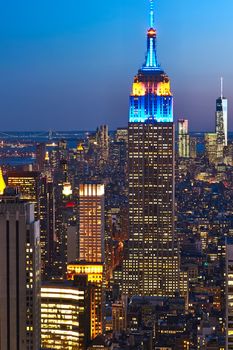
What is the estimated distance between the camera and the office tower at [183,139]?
21.0 meters

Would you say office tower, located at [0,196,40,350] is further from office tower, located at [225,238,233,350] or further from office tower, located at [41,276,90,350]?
office tower, located at [41,276,90,350]

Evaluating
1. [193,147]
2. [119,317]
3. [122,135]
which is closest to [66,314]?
[119,317]

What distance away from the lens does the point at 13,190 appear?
33.8 feet

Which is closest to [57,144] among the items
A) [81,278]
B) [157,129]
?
[81,278]

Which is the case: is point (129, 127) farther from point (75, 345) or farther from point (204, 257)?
point (75, 345)

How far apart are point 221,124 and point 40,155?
176 inches

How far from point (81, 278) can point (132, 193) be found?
8994 millimetres

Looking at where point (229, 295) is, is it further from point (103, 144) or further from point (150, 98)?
point (150, 98)

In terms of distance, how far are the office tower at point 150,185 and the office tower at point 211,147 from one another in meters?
0.84

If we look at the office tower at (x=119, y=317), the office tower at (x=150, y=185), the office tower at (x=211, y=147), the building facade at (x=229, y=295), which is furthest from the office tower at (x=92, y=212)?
the building facade at (x=229, y=295)

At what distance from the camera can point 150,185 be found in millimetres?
24234

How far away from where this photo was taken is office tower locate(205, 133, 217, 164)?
2347 centimetres

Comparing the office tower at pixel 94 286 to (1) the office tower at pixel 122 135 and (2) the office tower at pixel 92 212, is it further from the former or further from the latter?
(1) the office tower at pixel 122 135

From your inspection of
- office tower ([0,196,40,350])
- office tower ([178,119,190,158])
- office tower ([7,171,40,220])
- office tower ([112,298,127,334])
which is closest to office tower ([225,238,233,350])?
office tower ([0,196,40,350])
